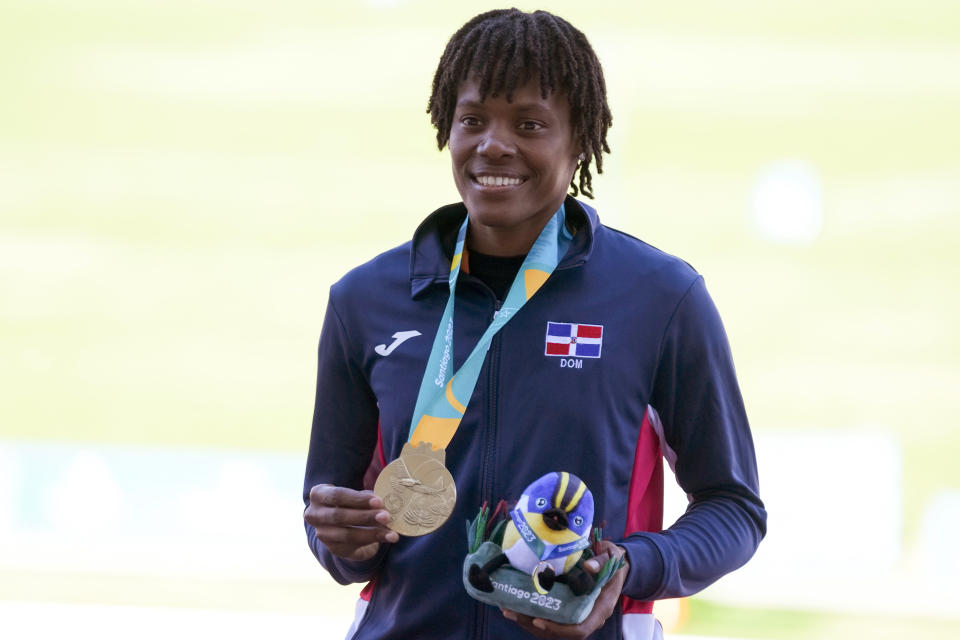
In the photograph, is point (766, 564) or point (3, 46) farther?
point (3, 46)

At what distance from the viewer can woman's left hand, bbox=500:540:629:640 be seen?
3.82 feet

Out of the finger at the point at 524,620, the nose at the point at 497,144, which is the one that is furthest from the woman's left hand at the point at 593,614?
the nose at the point at 497,144

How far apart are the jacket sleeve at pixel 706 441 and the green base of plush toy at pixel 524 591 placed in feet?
0.67

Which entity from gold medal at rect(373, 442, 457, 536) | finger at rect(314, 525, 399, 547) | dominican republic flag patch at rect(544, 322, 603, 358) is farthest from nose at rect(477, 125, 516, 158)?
finger at rect(314, 525, 399, 547)

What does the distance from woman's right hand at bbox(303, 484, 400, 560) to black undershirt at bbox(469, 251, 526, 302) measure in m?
0.35

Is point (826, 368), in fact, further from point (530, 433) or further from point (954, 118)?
point (530, 433)

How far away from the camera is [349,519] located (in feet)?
4.24

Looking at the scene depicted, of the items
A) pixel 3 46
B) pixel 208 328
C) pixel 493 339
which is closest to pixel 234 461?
pixel 208 328

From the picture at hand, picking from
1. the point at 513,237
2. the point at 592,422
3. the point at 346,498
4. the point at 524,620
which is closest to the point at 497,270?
the point at 513,237

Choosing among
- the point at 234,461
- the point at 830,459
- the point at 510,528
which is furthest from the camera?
the point at 234,461

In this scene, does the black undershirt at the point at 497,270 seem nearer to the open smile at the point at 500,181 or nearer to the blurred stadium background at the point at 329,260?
the open smile at the point at 500,181

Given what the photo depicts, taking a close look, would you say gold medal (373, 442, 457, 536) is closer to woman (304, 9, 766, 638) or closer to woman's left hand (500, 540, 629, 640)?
woman (304, 9, 766, 638)

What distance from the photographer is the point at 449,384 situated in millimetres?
1363

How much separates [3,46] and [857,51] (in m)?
2.89
